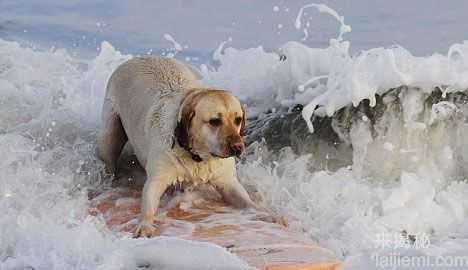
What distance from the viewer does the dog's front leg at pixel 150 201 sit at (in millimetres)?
5018

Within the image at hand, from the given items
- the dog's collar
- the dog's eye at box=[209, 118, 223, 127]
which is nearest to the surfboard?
the dog's collar

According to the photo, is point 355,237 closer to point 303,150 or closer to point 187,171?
point 187,171

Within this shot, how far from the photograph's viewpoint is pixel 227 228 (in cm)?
509

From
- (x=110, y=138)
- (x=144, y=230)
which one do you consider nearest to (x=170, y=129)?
(x=144, y=230)

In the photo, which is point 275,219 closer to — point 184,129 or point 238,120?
point 238,120

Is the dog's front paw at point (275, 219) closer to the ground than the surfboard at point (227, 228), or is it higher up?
closer to the ground

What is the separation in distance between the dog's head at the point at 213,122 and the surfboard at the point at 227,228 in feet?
1.52

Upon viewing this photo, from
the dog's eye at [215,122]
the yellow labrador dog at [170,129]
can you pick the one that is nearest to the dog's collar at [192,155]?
the yellow labrador dog at [170,129]

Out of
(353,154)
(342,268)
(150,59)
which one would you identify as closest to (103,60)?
(150,59)

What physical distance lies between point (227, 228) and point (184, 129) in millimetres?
829

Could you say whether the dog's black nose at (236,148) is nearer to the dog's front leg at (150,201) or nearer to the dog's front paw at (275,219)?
the dog's front paw at (275,219)

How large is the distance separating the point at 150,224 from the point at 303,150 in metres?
2.23

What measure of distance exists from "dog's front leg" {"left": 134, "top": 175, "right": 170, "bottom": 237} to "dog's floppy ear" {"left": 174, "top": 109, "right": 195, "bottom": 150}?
300 mm

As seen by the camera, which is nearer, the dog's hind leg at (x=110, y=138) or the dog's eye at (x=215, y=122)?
the dog's eye at (x=215, y=122)
